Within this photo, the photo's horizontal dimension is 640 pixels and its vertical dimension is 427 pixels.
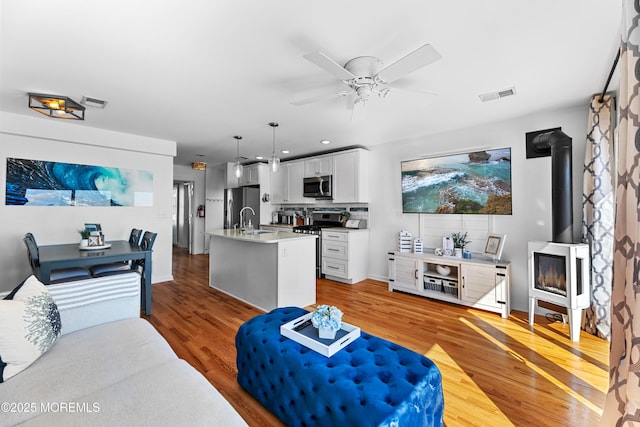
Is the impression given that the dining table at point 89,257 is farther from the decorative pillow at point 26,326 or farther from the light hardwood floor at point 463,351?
the decorative pillow at point 26,326

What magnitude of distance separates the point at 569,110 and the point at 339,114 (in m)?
2.67

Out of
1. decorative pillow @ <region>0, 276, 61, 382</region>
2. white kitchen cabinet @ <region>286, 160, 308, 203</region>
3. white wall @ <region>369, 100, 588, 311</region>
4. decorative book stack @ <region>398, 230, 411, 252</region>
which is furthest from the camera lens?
white kitchen cabinet @ <region>286, 160, 308, 203</region>

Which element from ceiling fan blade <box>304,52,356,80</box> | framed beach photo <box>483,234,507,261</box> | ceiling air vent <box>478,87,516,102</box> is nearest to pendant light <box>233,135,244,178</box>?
ceiling fan blade <box>304,52,356,80</box>

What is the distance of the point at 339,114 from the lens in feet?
11.3

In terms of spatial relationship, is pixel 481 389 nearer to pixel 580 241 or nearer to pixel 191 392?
pixel 191 392

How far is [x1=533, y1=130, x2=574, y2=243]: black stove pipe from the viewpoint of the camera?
291 centimetres

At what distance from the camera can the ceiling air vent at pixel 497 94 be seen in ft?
8.93

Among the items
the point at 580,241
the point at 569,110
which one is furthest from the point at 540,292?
the point at 569,110

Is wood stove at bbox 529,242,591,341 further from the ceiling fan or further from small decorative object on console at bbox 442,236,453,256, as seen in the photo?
the ceiling fan

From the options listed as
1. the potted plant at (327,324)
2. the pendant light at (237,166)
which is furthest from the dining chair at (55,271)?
the potted plant at (327,324)

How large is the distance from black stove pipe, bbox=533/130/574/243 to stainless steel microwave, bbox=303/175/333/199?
3.33 meters

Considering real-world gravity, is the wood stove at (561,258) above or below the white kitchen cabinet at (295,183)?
below

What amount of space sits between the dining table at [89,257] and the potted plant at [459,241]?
4.01 meters

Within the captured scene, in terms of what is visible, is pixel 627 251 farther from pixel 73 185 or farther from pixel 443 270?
pixel 73 185
